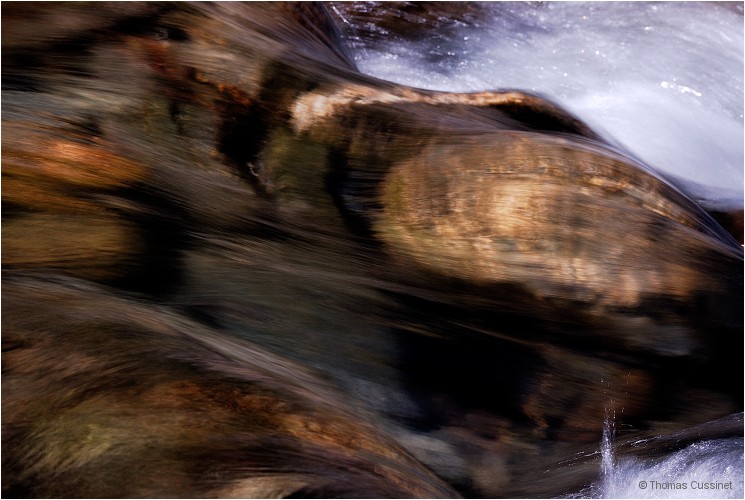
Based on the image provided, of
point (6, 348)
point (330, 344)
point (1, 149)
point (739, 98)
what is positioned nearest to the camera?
point (6, 348)

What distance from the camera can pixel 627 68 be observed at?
3.77m

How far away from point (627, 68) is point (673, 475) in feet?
7.58

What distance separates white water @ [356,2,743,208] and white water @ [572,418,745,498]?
1.39 meters

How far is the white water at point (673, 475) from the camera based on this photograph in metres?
2.00

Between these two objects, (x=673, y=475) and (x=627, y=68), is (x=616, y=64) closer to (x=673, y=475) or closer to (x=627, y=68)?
(x=627, y=68)

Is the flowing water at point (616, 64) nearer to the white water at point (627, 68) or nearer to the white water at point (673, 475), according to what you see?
the white water at point (627, 68)

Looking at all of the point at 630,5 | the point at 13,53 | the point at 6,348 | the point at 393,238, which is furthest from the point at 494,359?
the point at 630,5

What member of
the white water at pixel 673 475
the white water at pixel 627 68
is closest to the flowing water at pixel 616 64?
the white water at pixel 627 68

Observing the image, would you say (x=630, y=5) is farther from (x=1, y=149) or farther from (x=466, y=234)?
(x=1, y=149)

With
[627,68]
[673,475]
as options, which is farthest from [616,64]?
[673,475]

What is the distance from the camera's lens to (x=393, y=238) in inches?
85.5

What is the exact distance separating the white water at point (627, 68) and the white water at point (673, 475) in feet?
4.55

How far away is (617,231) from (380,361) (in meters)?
0.83

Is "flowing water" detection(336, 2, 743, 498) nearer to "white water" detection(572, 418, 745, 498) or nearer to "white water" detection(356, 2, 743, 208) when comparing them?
"white water" detection(356, 2, 743, 208)
